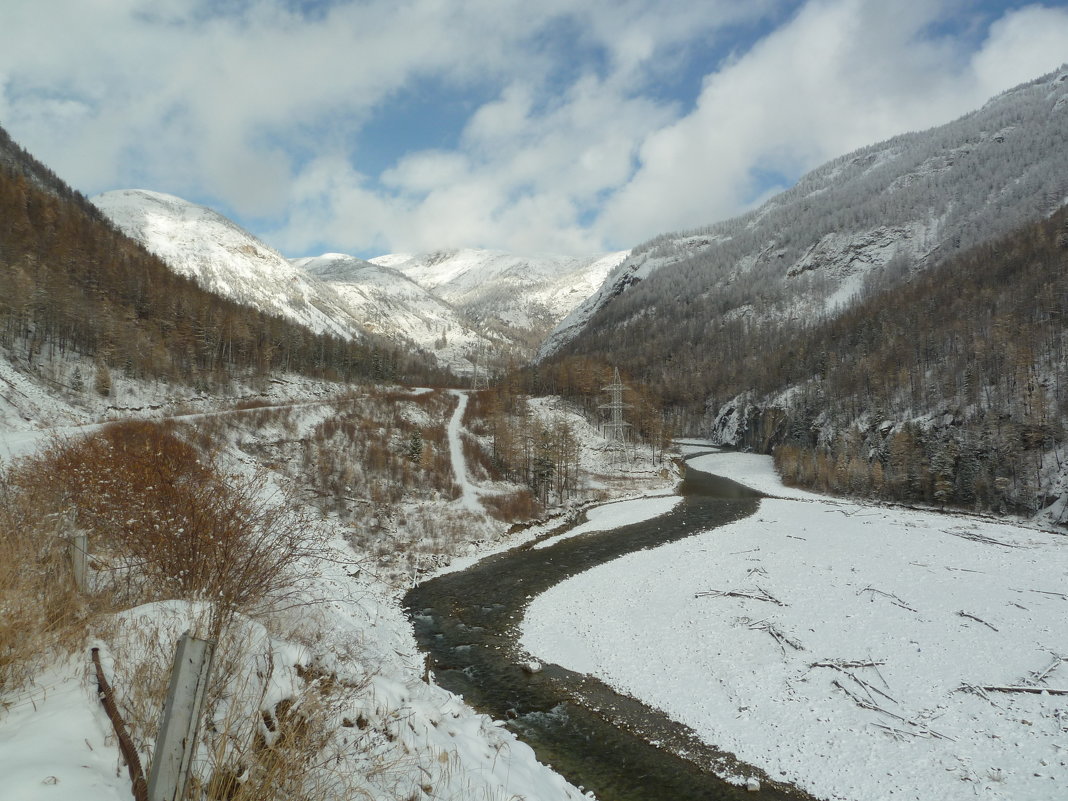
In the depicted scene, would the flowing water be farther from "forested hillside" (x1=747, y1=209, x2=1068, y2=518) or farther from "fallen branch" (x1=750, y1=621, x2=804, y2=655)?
"forested hillside" (x1=747, y1=209, x2=1068, y2=518)

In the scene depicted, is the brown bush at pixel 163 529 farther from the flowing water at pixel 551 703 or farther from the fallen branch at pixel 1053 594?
the fallen branch at pixel 1053 594

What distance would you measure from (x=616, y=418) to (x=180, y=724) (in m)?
62.7

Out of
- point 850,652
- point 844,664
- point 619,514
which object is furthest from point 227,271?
point 844,664

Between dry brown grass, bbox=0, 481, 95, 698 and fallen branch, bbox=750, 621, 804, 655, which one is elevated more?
dry brown grass, bbox=0, 481, 95, 698

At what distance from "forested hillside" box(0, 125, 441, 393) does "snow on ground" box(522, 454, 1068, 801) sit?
4318cm

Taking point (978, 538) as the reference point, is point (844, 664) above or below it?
above

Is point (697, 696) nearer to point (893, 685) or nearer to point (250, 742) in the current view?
point (893, 685)

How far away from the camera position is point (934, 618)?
1695 centimetres

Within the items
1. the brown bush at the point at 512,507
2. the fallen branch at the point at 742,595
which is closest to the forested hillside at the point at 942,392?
the fallen branch at the point at 742,595

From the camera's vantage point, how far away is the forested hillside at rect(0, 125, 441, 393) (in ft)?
126

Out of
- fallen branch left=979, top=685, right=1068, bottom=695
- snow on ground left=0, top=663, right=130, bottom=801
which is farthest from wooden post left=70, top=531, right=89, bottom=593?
fallen branch left=979, top=685, right=1068, bottom=695

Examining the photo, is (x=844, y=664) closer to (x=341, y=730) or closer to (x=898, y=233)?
(x=341, y=730)

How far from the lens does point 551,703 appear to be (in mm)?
14133

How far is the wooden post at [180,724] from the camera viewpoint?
2553mm
